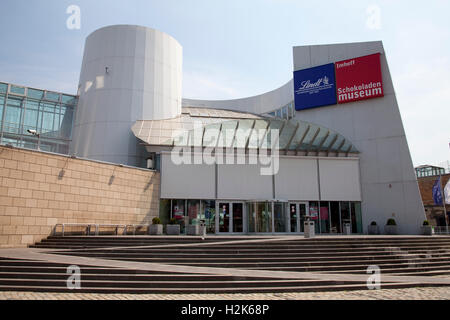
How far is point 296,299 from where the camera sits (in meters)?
9.30

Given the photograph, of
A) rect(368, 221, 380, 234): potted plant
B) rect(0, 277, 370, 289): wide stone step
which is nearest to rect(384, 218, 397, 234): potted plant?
rect(368, 221, 380, 234): potted plant

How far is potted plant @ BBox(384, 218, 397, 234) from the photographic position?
26.3m

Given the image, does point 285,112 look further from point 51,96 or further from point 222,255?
point 222,255

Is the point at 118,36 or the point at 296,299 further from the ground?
the point at 118,36

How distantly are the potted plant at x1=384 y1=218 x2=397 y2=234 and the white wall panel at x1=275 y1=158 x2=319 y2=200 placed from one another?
5.59 meters

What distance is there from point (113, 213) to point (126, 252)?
8094 millimetres

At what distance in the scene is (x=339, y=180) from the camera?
28344mm

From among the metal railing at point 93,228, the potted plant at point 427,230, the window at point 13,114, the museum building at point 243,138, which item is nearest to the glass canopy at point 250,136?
the museum building at point 243,138

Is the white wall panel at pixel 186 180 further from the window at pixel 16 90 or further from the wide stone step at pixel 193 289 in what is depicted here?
the wide stone step at pixel 193 289

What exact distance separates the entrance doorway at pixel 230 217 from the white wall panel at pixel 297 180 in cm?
325

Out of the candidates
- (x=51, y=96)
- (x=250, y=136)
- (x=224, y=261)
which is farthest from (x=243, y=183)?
(x=51, y=96)

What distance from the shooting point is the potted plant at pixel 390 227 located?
26281mm
